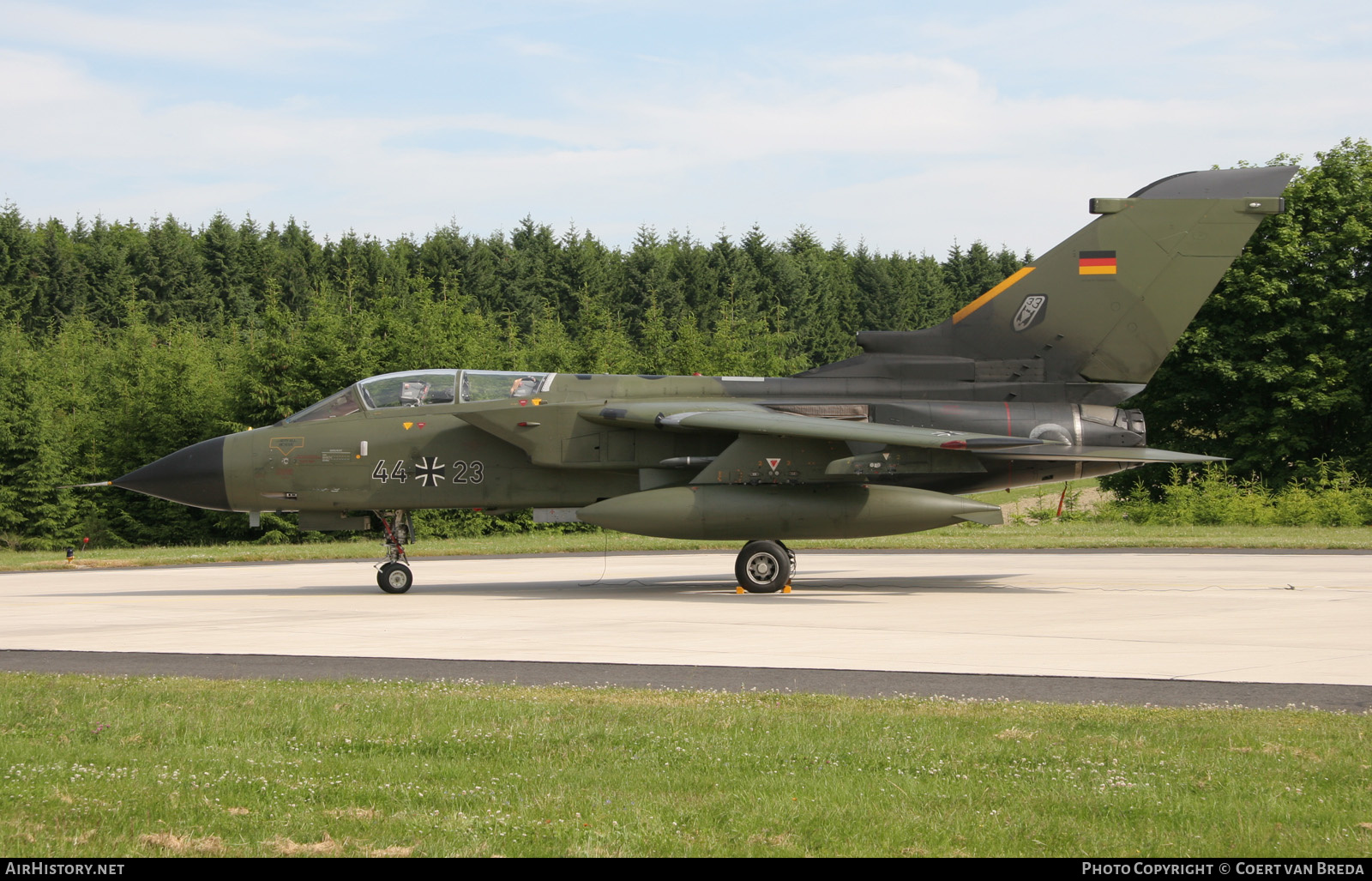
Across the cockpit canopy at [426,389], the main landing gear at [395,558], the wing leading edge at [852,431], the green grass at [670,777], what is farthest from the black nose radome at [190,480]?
the green grass at [670,777]

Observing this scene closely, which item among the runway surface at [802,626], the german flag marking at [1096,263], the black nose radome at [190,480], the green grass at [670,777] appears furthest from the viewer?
the black nose radome at [190,480]

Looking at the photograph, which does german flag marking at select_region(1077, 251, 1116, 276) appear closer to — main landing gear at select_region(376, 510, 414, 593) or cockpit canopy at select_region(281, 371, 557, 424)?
cockpit canopy at select_region(281, 371, 557, 424)

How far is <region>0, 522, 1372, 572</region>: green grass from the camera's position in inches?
966

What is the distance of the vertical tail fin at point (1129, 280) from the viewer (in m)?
15.6

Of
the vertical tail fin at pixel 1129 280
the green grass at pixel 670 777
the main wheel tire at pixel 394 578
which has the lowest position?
the main wheel tire at pixel 394 578

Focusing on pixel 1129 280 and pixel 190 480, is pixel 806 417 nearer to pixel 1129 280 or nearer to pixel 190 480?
pixel 1129 280

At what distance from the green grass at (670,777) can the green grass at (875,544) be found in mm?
16819

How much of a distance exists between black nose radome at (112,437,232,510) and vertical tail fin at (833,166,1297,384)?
34.5ft

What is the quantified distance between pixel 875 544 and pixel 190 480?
16032 mm

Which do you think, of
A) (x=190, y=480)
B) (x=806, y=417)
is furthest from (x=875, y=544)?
(x=190, y=480)

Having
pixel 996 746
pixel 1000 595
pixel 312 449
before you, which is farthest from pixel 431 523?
pixel 996 746

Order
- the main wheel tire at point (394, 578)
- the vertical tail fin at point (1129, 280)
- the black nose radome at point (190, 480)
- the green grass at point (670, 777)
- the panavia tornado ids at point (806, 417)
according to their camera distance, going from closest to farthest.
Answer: the green grass at point (670, 777)
the panavia tornado ids at point (806, 417)
the vertical tail fin at point (1129, 280)
the black nose radome at point (190, 480)
the main wheel tire at point (394, 578)

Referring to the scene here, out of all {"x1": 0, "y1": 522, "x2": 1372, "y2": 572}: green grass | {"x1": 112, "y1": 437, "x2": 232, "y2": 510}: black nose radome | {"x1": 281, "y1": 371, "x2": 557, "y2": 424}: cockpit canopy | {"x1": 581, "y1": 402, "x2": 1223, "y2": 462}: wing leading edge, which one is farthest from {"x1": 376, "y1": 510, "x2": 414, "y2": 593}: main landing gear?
{"x1": 0, "y1": 522, "x2": 1372, "y2": 572}: green grass

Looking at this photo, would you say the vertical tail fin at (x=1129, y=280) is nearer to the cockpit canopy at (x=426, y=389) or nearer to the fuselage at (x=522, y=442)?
the fuselage at (x=522, y=442)
